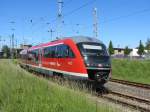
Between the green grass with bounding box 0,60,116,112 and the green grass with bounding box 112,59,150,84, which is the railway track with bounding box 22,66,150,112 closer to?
the green grass with bounding box 0,60,116,112

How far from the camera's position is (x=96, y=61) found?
1897 centimetres

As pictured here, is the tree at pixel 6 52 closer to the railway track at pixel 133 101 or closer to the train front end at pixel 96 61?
the train front end at pixel 96 61

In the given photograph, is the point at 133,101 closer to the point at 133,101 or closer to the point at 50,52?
the point at 133,101

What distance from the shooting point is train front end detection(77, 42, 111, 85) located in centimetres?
1875

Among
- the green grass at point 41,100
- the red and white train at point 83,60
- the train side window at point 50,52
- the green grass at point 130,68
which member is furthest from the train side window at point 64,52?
the green grass at point 130,68

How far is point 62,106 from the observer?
9359 millimetres

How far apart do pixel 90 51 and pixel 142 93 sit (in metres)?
3.74

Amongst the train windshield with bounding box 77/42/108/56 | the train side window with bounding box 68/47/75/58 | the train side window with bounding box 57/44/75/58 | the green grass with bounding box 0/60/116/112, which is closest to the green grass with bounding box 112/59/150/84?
the train side window with bounding box 57/44/75/58

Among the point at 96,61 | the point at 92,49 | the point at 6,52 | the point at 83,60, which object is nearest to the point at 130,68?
the point at 92,49

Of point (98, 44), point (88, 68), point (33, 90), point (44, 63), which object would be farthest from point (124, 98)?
point (44, 63)

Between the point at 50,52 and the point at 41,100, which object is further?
the point at 50,52

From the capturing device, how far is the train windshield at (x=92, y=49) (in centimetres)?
1945

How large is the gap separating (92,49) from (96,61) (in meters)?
1.04

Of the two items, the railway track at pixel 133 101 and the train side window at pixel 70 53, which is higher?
the train side window at pixel 70 53
